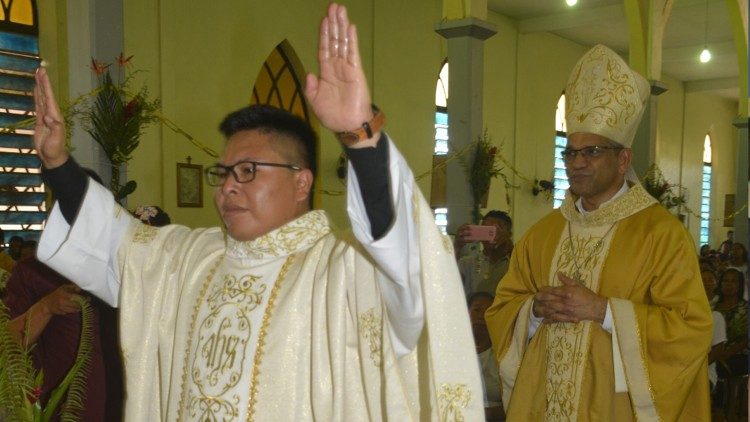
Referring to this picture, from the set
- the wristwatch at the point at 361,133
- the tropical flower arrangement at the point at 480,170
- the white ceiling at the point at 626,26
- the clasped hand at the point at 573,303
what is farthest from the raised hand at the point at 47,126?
the white ceiling at the point at 626,26

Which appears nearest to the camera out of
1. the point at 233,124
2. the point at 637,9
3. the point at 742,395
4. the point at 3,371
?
the point at 233,124

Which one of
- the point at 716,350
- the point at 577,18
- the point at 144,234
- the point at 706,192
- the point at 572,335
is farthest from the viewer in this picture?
the point at 706,192

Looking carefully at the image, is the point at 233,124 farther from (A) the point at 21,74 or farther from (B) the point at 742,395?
(A) the point at 21,74

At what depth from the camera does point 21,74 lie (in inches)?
334

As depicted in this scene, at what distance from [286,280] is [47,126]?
2.68 feet

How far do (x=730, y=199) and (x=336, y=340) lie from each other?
2291 centimetres

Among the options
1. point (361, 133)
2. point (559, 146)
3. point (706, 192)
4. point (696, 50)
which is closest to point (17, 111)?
point (361, 133)

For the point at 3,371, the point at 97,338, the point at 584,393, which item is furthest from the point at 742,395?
the point at 3,371

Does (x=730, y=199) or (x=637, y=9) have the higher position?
(x=637, y=9)

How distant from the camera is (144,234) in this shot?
243cm

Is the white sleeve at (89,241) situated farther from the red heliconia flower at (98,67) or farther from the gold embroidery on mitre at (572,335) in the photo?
the red heliconia flower at (98,67)

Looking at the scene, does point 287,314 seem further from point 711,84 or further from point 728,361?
point 711,84

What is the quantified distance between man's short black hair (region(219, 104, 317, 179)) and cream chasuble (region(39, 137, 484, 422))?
0.19 metres

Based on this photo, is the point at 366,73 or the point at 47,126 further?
the point at 366,73
